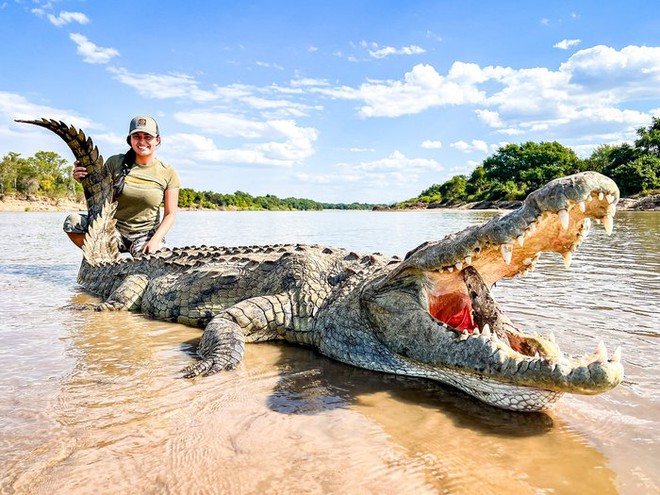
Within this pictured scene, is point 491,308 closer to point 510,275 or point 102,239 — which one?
point 510,275

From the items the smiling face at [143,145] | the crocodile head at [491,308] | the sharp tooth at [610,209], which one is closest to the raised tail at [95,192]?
the smiling face at [143,145]

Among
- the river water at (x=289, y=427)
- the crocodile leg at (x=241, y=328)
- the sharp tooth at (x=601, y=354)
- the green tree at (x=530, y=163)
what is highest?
the green tree at (x=530, y=163)

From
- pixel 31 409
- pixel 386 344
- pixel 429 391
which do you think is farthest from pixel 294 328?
pixel 31 409

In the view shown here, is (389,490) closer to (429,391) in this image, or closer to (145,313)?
(429,391)

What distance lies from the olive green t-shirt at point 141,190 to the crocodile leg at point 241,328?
12.7 feet

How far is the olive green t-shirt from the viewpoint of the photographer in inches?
282

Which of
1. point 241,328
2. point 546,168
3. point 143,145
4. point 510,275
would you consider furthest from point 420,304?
point 546,168

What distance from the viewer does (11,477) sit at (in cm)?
190

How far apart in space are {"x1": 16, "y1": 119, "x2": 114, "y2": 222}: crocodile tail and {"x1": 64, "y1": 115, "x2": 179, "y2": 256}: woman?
0.09m

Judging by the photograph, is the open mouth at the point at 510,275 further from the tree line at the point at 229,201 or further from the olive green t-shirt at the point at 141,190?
the tree line at the point at 229,201

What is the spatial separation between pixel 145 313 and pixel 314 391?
3225 millimetres

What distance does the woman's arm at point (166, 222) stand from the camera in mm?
6973

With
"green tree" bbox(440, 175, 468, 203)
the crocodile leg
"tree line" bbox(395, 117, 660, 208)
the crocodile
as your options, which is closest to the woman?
the crocodile

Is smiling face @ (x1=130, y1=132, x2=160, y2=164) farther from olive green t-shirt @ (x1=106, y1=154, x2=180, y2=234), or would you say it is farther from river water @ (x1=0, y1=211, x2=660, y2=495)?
river water @ (x1=0, y1=211, x2=660, y2=495)
